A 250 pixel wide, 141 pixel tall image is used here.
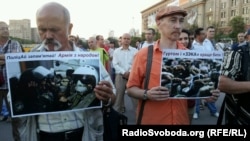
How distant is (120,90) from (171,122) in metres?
4.30

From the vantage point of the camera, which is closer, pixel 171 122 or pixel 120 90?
pixel 171 122

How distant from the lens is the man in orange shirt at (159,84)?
2.35 m

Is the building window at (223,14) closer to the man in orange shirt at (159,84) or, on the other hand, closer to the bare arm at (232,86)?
the man in orange shirt at (159,84)

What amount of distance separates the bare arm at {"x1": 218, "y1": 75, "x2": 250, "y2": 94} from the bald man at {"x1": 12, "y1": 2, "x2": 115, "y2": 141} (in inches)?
33.6

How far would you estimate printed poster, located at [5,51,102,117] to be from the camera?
5.53 feet

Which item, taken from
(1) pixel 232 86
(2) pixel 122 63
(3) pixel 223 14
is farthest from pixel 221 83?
(3) pixel 223 14

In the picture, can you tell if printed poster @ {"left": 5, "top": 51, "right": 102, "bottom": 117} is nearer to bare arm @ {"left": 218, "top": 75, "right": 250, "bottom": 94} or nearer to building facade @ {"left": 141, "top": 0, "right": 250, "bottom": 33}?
bare arm @ {"left": 218, "top": 75, "right": 250, "bottom": 94}

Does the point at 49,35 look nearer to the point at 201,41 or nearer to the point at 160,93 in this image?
the point at 160,93

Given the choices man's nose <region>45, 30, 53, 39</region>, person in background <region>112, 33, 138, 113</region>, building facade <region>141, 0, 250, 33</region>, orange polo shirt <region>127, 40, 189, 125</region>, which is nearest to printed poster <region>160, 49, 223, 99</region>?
orange polo shirt <region>127, 40, 189, 125</region>

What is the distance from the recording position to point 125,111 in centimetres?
711

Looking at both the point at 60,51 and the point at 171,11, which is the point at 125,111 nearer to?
the point at 171,11

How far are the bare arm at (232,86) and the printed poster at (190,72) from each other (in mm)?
60

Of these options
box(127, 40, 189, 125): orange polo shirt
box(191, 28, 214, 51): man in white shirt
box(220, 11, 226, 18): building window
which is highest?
box(220, 11, 226, 18): building window

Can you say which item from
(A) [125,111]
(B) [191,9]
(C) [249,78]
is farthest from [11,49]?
(B) [191,9]
